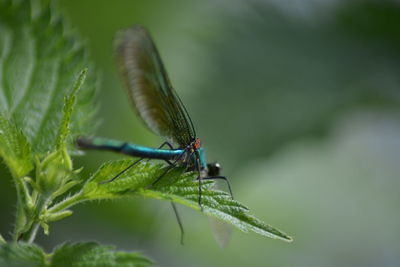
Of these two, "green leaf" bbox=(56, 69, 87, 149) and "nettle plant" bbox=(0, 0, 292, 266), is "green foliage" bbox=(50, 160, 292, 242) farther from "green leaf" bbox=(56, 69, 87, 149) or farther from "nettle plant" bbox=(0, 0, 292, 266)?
"green leaf" bbox=(56, 69, 87, 149)

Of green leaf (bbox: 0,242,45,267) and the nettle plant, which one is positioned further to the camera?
the nettle plant

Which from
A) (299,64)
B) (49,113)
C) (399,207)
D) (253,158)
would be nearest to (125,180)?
(49,113)

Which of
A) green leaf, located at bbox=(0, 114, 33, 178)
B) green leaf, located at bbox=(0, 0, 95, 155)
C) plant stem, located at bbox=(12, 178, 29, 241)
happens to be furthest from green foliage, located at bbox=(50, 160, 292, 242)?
green leaf, located at bbox=(0, 0, 95, 155)

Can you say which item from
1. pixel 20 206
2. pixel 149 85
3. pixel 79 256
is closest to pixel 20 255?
pixel 79 256

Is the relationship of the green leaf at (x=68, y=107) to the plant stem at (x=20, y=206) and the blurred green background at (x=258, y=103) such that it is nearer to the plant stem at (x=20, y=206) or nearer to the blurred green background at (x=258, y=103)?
the plant stem at (x=20, y=206)

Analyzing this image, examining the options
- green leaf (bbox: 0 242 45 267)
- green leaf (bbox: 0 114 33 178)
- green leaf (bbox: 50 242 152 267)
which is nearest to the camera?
green leaf (bbox: 0 242 45 267)

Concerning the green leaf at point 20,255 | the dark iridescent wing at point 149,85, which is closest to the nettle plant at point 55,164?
the green leaf at point 20,255
